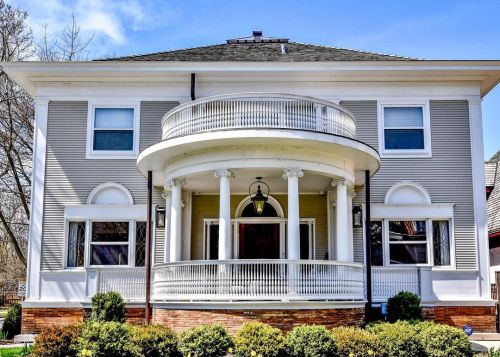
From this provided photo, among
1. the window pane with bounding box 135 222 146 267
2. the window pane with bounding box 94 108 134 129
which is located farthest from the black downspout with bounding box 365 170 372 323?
the window pane with bounding box 94 108 134 129

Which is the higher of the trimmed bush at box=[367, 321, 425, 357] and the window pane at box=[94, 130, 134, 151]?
the window pane at box=[94, 130, 134, 151]

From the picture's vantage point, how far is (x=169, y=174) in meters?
14.8

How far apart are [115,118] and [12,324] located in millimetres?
7084

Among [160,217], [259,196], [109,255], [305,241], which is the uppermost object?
[259,196]

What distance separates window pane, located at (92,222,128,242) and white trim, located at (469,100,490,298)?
10828 mm

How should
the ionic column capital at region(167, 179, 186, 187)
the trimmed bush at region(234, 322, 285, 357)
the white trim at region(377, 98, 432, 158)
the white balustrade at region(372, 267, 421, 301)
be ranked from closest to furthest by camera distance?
the trimmed bush at region(234, 322, 285, 357) < the ionic column capital at region(167, 179, 186, 187) < the white balustrade at region(372, 267, 421, 301) < the white trim at region(377, 98, 432, 158)

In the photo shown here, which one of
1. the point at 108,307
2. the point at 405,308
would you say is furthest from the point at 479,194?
the point at 108,307

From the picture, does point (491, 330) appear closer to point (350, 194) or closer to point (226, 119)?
point (350, 194)

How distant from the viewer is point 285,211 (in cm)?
1753

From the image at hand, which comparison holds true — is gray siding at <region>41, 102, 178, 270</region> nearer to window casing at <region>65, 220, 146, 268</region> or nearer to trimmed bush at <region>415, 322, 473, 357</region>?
window casing at <region>65, 220, 146, 268</region>

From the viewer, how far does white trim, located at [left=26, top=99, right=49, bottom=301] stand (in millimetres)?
16859

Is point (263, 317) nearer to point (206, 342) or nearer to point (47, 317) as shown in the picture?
point (206, 342)

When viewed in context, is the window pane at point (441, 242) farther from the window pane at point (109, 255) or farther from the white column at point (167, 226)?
the window pane at point (109, 255)

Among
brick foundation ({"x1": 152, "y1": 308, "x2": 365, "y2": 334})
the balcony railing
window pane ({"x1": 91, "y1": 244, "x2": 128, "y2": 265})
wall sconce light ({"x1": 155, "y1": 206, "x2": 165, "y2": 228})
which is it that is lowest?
brick foundation ({"x1": 152, "y1": 308, "x2": 365, "y2": 334})
